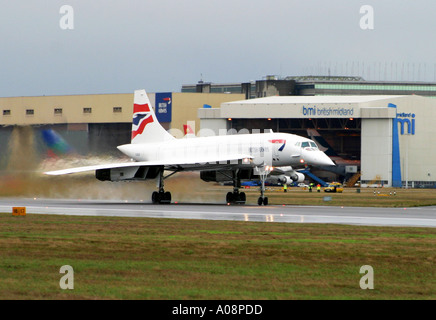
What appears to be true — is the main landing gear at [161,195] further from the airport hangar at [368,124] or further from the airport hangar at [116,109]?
the airport hangar at [116,109]

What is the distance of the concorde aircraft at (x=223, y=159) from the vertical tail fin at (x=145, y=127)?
10 centimetres

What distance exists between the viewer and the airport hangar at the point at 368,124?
110188 mm

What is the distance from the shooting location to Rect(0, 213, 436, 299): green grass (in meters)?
14.9

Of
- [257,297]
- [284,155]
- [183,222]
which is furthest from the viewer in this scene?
[284,155]

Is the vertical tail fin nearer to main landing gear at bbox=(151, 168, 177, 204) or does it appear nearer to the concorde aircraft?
the concorde aircraft

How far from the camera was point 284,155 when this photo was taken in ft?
148

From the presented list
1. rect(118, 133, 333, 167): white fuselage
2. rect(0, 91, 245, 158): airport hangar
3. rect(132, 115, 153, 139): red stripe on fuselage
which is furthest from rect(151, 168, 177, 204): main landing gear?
rect(0, 91, 245, 158): airport hangar

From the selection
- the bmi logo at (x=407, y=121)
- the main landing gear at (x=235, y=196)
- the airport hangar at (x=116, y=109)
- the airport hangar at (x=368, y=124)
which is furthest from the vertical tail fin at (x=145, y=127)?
the bmi logo at (x=407, y=121)

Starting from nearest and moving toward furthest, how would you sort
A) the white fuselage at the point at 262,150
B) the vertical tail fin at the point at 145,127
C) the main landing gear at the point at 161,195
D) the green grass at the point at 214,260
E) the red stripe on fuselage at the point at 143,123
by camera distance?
the green grass at the point at 214,260 < the white fuselage at the point at 262,150 < the main landing gear at the point at 161,195 < the vertical tail fin at the point at 145,127 < the red stripe on fuselage at the point at 143,123

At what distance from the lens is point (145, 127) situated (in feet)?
173

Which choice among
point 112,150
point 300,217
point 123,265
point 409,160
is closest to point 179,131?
point 409,160
